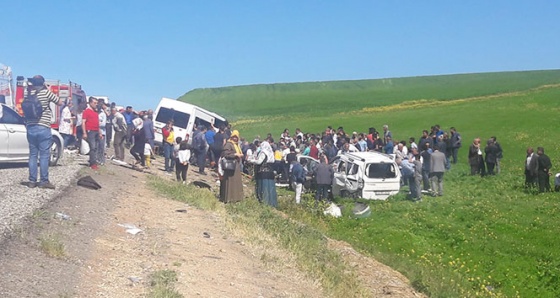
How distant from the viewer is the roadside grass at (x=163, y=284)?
7.90 m

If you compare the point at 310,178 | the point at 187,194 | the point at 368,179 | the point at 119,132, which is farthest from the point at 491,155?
the point at 187,194

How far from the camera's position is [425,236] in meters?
18.3

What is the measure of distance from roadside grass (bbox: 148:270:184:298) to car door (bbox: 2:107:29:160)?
8848 mm

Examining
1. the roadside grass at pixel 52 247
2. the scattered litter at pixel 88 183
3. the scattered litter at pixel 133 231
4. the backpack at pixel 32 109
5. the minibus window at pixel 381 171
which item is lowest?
the minibus window at pixel 381 171

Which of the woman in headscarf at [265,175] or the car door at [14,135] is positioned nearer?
the car door at [14,135]

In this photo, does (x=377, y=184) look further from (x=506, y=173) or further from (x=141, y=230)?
(x=141, y=230)

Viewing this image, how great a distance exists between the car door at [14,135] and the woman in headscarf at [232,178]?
452 centimetres

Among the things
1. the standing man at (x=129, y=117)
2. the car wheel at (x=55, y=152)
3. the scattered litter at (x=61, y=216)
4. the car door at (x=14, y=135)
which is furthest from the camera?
the standing man at (x=129, y=117)

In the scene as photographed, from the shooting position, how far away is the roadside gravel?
396 inches

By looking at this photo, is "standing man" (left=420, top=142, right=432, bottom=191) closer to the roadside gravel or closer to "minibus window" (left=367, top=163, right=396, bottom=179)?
"minibus window" (left=367, top=163, right=396, bottom=179)

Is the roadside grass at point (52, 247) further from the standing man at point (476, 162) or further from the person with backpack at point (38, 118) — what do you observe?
the standing man at point (476, 162)

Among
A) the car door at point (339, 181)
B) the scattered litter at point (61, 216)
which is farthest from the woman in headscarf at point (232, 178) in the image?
the scattered litter at point (61, 216)

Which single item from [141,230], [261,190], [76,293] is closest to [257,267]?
[141,230]

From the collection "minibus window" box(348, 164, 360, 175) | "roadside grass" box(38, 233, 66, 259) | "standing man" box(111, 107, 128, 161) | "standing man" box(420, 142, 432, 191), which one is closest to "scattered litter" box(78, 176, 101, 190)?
"roadside grass" box(38, 233, 66, 259)
